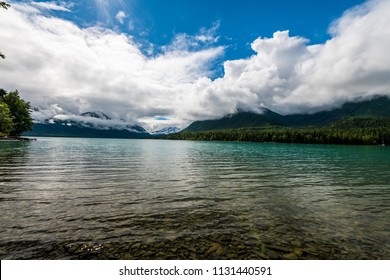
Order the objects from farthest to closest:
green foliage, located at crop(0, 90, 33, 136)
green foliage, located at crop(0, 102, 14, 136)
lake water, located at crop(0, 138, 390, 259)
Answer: green foliage, located at crop(0, 90, 33, 136), green foliage, located at crop(0, 102, 14, 136), lake water, located at crop(0, 138, 390, 259)

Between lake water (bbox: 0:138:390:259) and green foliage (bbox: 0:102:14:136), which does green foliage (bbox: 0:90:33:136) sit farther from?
lake water (bbox: 0:138:390:259)

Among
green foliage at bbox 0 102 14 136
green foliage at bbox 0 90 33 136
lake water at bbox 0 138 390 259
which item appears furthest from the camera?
green foliage at bbox 0 90 33 136

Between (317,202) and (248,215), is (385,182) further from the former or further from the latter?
(248,215)

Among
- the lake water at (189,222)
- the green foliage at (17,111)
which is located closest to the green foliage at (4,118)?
the green foliage at (17,111)

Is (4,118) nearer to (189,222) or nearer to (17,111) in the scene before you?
(17,111)

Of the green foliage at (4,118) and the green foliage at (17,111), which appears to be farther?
the green foliage at (17,111)

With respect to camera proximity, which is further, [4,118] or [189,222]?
[4,118]

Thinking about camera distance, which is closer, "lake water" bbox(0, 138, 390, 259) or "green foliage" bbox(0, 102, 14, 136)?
"lake water" bbox(0, 138, 390, 259)

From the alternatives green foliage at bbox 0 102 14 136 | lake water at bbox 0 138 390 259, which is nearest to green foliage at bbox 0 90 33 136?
green foliage at bbox 0 102 14 136

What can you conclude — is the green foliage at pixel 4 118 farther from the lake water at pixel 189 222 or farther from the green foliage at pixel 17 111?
the lake water at pixel 189 222

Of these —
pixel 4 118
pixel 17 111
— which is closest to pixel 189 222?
pixel 4 118

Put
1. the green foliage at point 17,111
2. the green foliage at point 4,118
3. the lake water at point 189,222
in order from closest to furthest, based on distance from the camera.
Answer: the lake water at point 189,222, the green foliage at point 4,118, the green foliage at point 17,111

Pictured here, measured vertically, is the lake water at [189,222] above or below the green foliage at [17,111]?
below
